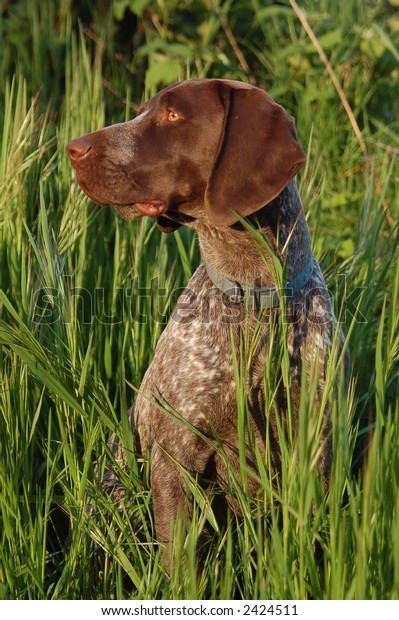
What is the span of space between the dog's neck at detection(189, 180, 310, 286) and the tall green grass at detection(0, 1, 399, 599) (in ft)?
0.82

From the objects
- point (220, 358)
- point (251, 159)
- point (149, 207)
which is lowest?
point (220, 358)

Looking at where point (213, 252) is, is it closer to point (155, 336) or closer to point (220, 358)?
point (220, 358)

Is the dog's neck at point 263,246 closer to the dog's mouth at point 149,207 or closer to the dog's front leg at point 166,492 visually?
the dog's mouth at point 149,207

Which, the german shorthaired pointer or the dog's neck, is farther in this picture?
the dog's neck

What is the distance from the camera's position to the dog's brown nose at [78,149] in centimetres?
278

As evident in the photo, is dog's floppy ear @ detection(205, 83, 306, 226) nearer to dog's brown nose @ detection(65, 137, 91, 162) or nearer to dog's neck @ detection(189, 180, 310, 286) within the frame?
dog's neck @ detection(189, 180, 310, 286)

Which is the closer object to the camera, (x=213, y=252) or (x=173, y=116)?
(x=173, y=116)

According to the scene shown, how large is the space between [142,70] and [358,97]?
139 cm

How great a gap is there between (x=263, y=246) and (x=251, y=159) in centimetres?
36

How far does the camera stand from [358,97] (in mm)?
5160

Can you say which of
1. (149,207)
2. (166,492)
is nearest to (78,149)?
(149,207)

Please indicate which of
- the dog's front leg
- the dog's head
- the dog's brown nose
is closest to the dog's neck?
the dog's head

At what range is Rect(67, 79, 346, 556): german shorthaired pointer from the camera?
2.66 metres

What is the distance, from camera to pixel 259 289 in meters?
2.87
